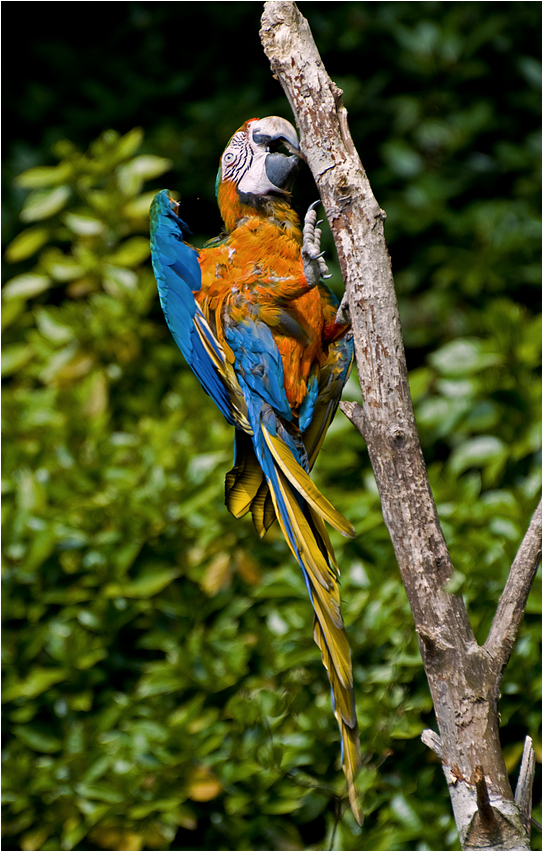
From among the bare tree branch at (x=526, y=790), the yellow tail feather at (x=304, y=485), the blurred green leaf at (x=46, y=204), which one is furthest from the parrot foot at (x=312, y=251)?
the blurred green leaf at (x=46, y=204)

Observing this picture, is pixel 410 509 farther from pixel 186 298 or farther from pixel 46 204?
pixel 46 204

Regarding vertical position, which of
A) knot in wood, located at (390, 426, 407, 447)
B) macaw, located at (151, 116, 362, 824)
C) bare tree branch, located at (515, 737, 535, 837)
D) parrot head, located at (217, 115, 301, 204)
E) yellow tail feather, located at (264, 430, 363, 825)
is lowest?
bare tree branch, located at (515, 737, 535, 837)

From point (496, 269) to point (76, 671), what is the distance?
1668 millimetres

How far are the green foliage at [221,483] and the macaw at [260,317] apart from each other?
339 millimetres

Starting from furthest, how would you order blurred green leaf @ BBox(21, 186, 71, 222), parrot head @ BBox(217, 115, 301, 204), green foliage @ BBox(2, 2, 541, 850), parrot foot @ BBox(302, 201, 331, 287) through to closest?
blurred green leaf @ BBox(21, 186, 71, 222), green foliage @ BBox(2, 2, 541, 850), parrot head @ BBox(217, 115, 301, 204), parrot foot @ BBox(302, 201, 331, 287)

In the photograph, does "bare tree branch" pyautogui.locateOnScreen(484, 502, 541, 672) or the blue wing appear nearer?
"bare tree branch" pyautogui.locateOnScreen(484, 502, 541, 672)

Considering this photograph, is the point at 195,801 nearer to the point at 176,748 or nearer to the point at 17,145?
the point at 176,748

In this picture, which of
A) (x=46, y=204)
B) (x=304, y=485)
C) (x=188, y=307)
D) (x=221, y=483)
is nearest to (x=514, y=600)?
(x=304, y=485)

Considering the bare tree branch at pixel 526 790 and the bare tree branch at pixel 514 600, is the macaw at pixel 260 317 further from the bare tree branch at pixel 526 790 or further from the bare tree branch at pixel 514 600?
the bare tree branch at pixel 526 790

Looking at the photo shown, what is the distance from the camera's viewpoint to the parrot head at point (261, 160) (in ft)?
3.74

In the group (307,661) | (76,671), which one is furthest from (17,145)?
(307,661)

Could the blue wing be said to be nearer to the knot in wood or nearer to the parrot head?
the parrot head

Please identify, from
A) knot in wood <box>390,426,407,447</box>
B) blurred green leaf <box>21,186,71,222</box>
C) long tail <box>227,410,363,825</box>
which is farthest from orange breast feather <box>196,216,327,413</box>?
blurred green leaf <box>21,186,71,222</box>

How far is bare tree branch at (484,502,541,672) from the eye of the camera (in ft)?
2.96
